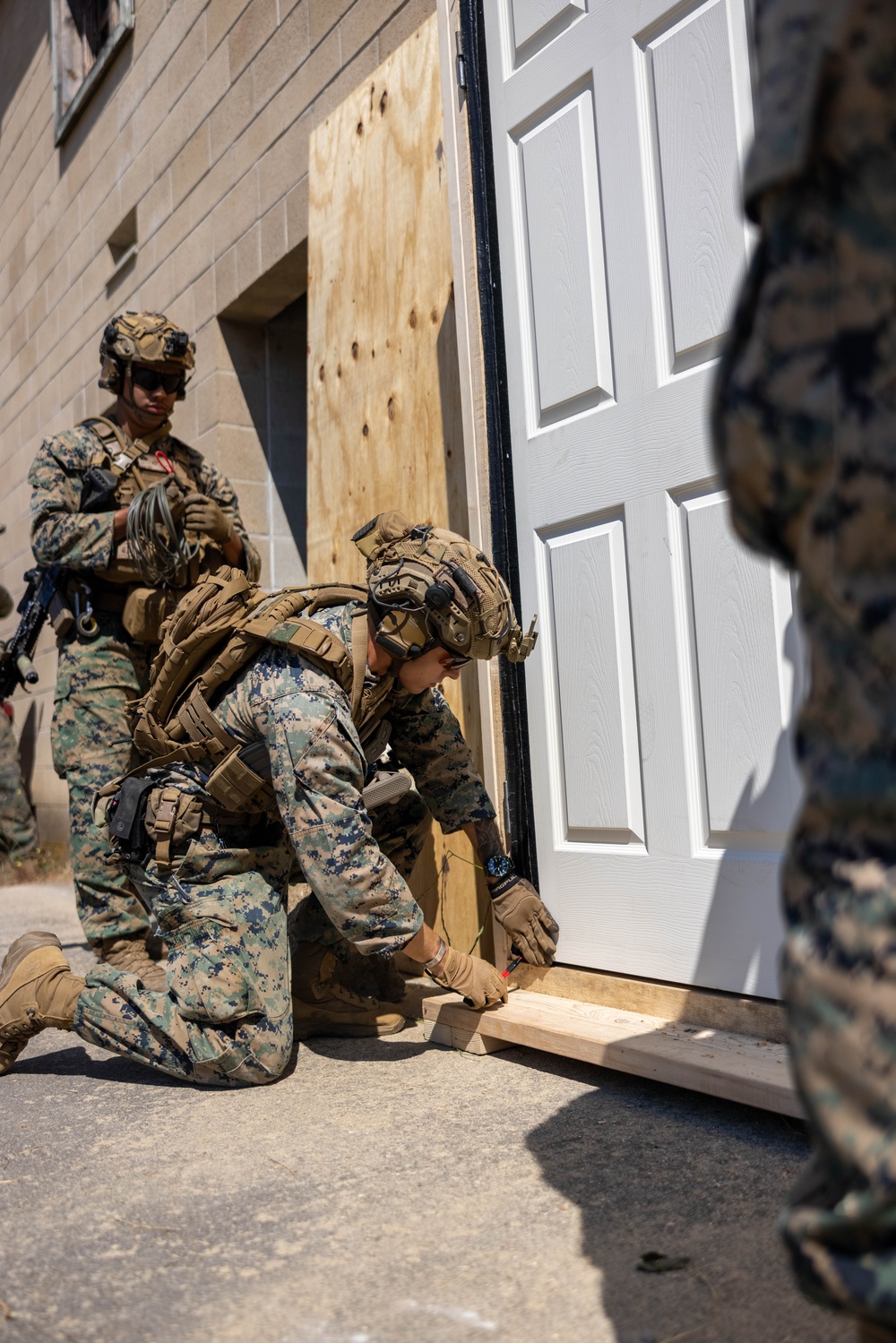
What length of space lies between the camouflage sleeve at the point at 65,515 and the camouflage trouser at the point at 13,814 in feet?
11.9

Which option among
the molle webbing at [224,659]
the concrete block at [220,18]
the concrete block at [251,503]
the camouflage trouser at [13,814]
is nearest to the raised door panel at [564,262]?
the molle webbing at [224,659]

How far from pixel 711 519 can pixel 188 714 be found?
1.36 metres

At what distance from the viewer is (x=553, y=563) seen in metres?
2.77

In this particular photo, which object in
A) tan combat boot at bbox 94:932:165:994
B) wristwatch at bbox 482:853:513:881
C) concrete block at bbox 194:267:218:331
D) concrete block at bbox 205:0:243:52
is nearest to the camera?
wristwatch at bbox 482:853:513:881

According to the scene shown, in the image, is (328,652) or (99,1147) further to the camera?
(328,652)

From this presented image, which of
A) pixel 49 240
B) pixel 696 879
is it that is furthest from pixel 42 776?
pixel 696 879

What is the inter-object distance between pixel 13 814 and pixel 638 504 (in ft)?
18.2

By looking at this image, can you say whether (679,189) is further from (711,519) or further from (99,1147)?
(99,1147)

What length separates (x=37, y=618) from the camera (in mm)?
4379

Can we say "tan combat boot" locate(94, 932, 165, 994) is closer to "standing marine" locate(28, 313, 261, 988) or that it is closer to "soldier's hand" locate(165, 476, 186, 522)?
"standing marine" locate(28, 313, 261, 988)

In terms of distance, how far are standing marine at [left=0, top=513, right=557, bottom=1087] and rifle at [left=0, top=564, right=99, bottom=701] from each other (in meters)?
0.98

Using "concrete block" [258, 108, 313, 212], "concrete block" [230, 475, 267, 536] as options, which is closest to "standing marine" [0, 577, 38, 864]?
"concrete block" [230, 475, 267, 536]

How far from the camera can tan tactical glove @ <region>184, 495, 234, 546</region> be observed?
366 centimetres

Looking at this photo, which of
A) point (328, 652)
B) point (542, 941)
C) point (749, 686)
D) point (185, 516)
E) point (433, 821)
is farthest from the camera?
point (185, 516)
